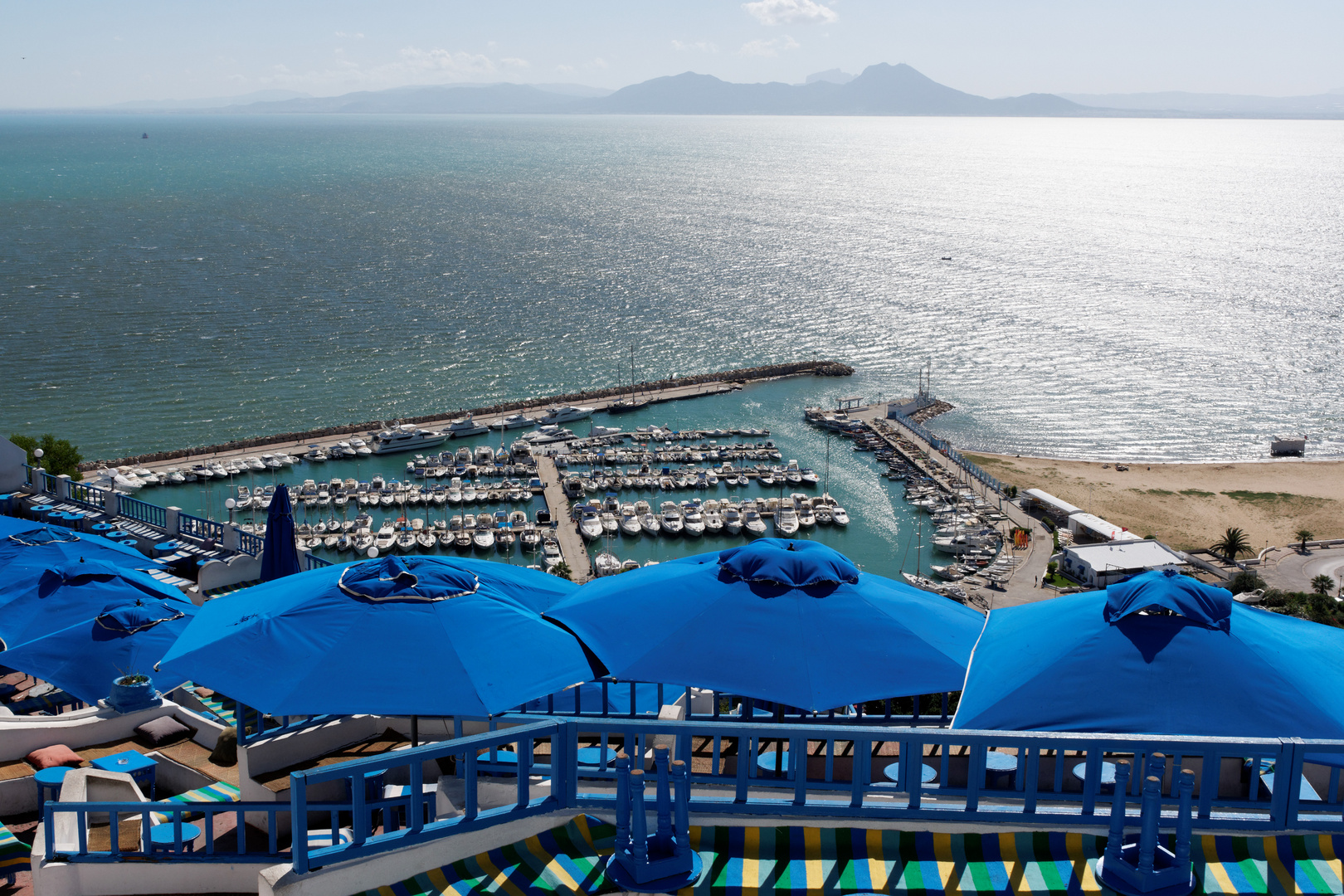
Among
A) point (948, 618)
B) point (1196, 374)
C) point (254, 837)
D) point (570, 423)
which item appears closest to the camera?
point (254, 837)

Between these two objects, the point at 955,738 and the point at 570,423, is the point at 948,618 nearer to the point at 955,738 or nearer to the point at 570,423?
the point at 955,738

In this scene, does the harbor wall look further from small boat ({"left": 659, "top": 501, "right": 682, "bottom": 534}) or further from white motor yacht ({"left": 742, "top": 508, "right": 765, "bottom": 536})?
white motor yacht ({"left": 742, "top": 508, "right": 765, "bottom": 536})

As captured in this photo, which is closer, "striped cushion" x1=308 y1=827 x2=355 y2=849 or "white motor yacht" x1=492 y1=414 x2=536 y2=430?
"striped cushion" x1=308 y1=827 x2=355 y2=849

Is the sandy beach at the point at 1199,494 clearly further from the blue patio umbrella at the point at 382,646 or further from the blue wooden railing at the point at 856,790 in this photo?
the blue wooden railing at the point at 856,790

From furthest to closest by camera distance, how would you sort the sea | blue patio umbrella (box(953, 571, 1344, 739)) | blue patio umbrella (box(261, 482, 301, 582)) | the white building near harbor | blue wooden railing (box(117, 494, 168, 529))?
the sea → the white building near harbor → blue wooden railing (box(117, 494, 168, 529)) → blue patio umbrella (box(261, 482, 301, 582)) → blue patio umbrella (box(953, 571, 1344, 739))

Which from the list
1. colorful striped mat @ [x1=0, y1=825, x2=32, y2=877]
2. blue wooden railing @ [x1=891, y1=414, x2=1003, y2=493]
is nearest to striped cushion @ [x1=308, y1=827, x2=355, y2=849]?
colorful striped mat @ [x1=0, y1=825, x2=32, y2=877]

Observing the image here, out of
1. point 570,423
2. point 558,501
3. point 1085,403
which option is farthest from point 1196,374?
point 558,501
